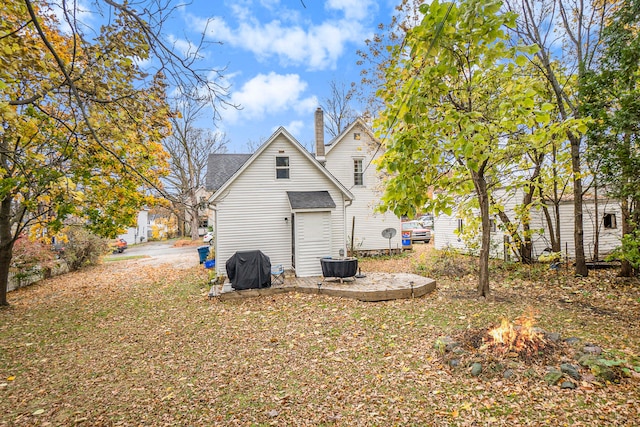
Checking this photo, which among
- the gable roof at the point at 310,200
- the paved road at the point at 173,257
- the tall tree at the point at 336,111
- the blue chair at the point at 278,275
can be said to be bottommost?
the paved road at the point at 173,257

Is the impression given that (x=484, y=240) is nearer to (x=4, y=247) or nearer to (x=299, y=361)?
(x=299, y=361)

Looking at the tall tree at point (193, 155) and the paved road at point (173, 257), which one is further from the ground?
the tall tree at point (193, 155)

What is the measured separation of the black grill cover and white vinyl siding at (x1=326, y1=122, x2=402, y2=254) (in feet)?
29.3

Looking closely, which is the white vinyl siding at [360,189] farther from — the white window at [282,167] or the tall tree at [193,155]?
the tall tree at [193,155]

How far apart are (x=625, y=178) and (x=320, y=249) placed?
8.72 m

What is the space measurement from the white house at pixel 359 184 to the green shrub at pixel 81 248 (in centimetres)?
1405

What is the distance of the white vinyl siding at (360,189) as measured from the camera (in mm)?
18609

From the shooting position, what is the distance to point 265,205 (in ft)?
41.2

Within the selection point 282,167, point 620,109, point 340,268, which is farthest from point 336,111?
point 620,109

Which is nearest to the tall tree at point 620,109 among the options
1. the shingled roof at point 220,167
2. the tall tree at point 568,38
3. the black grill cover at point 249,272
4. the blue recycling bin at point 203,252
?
the tall tree at point 568,38

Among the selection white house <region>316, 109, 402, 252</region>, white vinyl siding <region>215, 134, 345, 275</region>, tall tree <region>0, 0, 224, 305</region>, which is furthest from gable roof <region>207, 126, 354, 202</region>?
white house <region>316, 109, 402, 252</region>

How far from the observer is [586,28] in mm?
10156

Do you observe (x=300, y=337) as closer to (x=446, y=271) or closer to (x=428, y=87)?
(x=428, y=87)

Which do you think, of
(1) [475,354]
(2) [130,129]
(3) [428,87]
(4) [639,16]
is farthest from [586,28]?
(2) [130,129]
